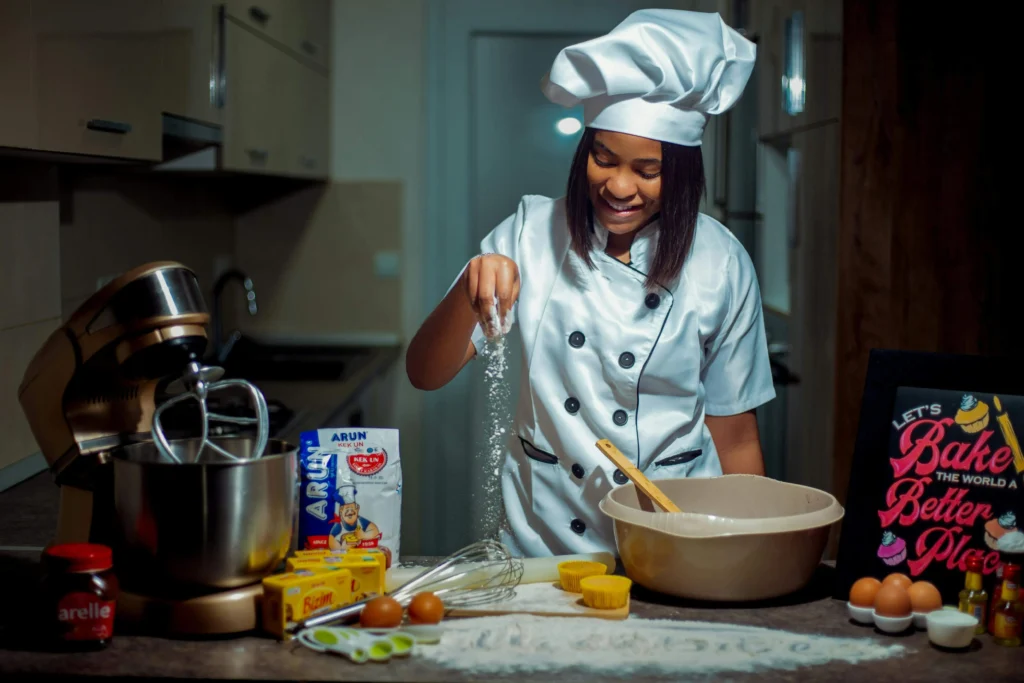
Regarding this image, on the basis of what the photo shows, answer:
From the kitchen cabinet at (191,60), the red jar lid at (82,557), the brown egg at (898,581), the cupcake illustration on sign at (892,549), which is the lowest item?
the brown egg at (898,581)

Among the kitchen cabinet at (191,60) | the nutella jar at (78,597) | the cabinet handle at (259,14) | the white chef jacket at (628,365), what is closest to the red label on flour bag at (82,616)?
the nutella jar at (78,597)

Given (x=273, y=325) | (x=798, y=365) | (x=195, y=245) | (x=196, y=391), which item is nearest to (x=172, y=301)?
(x=196, y=391)

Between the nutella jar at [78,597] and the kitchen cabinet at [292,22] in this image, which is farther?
the kitchen cabinet at [292,22]

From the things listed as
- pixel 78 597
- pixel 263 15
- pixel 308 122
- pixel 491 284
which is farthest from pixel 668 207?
pixel 308 122

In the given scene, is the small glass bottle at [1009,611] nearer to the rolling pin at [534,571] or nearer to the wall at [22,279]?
the rolling pin at [534,571]

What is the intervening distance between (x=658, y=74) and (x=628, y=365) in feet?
1.13

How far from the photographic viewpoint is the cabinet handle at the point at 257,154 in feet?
8.20

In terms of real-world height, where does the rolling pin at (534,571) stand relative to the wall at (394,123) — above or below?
below

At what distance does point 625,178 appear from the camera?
130 cm

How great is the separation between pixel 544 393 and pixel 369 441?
325mm

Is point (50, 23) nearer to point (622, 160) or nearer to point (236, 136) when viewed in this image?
point (622, 160)

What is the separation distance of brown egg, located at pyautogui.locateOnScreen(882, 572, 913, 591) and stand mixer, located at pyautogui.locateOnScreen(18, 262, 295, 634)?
21.3 inches

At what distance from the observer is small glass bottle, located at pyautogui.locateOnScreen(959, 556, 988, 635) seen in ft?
3.22

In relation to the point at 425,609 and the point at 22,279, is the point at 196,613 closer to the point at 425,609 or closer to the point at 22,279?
the point at 425,609
